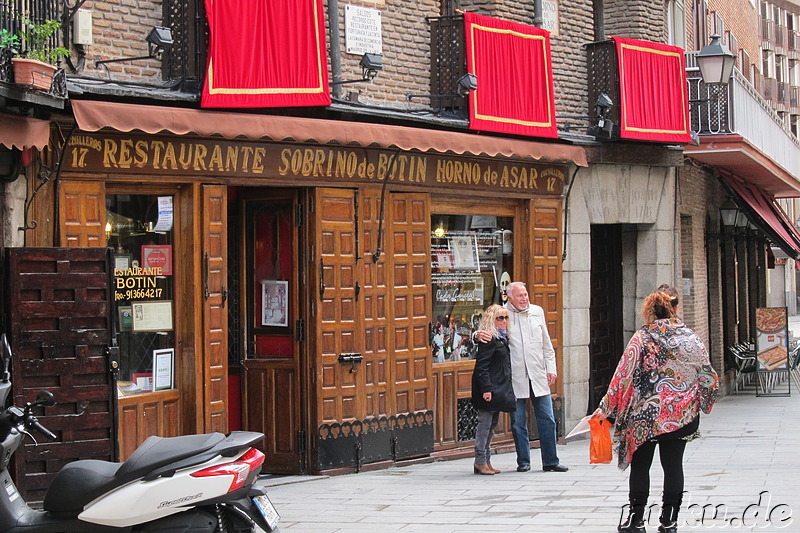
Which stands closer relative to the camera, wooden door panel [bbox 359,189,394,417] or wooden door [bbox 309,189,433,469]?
wooden door [bbox 309,189,433,469]

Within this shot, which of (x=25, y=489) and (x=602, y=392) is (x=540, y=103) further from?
(x=25, y=489)

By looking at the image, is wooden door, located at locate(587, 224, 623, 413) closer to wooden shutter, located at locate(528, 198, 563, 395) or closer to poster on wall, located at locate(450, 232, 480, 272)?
wooden shutter, located at locate(528, 198, 563, 395)

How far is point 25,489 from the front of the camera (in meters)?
9.18

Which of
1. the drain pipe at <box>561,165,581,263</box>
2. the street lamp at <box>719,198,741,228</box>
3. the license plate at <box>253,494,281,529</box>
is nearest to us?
the license plate at <box>253,494,281,529</box>

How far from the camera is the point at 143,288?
10602 millimetres

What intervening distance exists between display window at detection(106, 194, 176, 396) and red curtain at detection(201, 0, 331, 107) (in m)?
1.12

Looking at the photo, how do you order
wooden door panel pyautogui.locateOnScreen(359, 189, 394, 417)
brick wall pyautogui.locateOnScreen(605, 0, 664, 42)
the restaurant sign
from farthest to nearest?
brick wall pyautogui.locateOnScreen(605, 0, 664, 42) → wooden door panel pyautogui.locateOnScreen(359, 189, 394, 417) → the restaurant sign

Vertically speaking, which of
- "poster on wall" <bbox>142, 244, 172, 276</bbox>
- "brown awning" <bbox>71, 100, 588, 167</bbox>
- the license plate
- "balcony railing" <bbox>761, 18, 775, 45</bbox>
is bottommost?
the license plate

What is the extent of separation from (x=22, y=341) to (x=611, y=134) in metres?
8.17

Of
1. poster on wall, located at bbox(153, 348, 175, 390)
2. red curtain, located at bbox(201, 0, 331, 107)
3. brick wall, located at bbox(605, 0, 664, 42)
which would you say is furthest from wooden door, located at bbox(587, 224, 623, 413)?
poster on wall, located at bbox(153, 348, 175, 390)

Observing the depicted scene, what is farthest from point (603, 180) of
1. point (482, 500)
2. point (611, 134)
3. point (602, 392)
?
point (482, 500)

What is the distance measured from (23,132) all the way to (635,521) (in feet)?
16.6

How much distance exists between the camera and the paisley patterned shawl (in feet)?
25.5

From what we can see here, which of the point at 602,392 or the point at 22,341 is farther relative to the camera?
the point at 602,392
